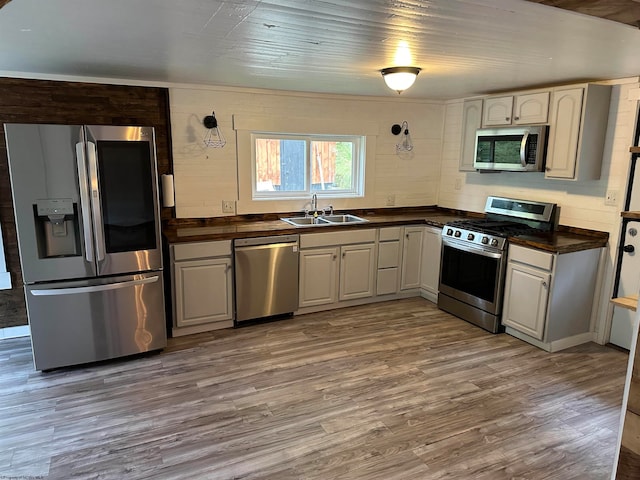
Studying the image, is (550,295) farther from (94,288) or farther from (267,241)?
(94,288)

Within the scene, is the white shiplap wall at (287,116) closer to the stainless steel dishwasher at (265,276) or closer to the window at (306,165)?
the window at (306,165)

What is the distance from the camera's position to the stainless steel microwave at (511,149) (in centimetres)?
378

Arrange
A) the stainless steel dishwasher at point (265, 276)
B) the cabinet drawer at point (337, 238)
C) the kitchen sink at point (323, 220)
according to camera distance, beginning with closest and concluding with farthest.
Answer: the stainless steel dishwasher at point (265, 276) → the cabinet drawer at point (337, 238) → the kitchen sink at point (323, 220)

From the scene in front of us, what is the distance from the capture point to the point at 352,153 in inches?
195

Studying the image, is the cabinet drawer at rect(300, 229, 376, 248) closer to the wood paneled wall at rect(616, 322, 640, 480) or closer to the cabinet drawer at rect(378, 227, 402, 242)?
the cabinet drawer at rect(378, 227, 402, 242)

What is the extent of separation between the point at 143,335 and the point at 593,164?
3865mm

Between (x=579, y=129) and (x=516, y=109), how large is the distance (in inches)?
24.9

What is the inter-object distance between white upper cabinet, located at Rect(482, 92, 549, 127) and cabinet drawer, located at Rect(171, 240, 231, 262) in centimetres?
278

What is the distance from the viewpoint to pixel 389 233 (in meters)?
4.56

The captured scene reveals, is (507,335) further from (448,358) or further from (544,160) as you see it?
(544,160)

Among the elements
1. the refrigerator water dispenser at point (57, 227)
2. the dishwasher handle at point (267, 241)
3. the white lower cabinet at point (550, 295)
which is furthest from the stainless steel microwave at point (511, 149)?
the refrigerator water dispenser at point (57, 227)

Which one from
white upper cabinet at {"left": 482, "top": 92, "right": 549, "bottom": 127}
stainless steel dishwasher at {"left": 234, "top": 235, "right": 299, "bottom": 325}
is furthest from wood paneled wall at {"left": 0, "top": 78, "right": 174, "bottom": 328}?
white upper cabinet at {"left": 482, "top": 92, "right": 549, "bottom": 127}

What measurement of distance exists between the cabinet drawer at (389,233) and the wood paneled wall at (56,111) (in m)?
2.25

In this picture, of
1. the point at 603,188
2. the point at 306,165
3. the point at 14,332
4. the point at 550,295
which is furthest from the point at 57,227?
the point at 603,188
